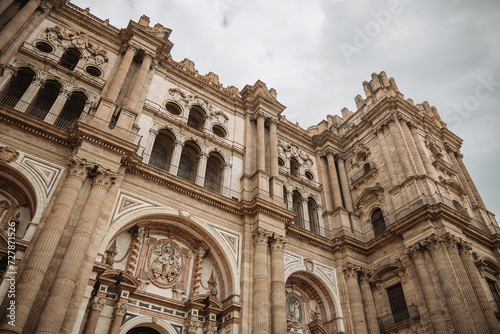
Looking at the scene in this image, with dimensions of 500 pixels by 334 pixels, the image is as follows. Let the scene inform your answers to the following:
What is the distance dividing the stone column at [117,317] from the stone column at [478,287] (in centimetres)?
1457

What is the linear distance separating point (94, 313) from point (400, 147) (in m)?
18.4

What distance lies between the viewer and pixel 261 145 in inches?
835

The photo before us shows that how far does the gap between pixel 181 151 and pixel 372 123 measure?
13.7m

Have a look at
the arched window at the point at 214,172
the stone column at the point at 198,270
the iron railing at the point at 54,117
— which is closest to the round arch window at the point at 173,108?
the arched window at the point at 214,172

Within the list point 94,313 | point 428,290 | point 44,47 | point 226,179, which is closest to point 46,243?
point 94,313

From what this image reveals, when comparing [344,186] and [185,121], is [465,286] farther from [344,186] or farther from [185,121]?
[185,121]

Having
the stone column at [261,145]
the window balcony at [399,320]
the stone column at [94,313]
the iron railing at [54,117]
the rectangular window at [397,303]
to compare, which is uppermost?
the stone column at [261,145]

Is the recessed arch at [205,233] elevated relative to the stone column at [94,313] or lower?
elevated

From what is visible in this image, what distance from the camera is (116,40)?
20.8 m

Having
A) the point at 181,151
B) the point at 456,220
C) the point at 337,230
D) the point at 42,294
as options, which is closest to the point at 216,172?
the point at 181,151

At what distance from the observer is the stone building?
13.0m

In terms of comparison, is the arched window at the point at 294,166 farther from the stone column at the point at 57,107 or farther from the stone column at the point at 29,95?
the stone column at the point at 29,95

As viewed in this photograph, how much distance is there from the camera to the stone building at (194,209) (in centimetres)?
1298

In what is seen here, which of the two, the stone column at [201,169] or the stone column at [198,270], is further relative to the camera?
the stone column at [201,169]
